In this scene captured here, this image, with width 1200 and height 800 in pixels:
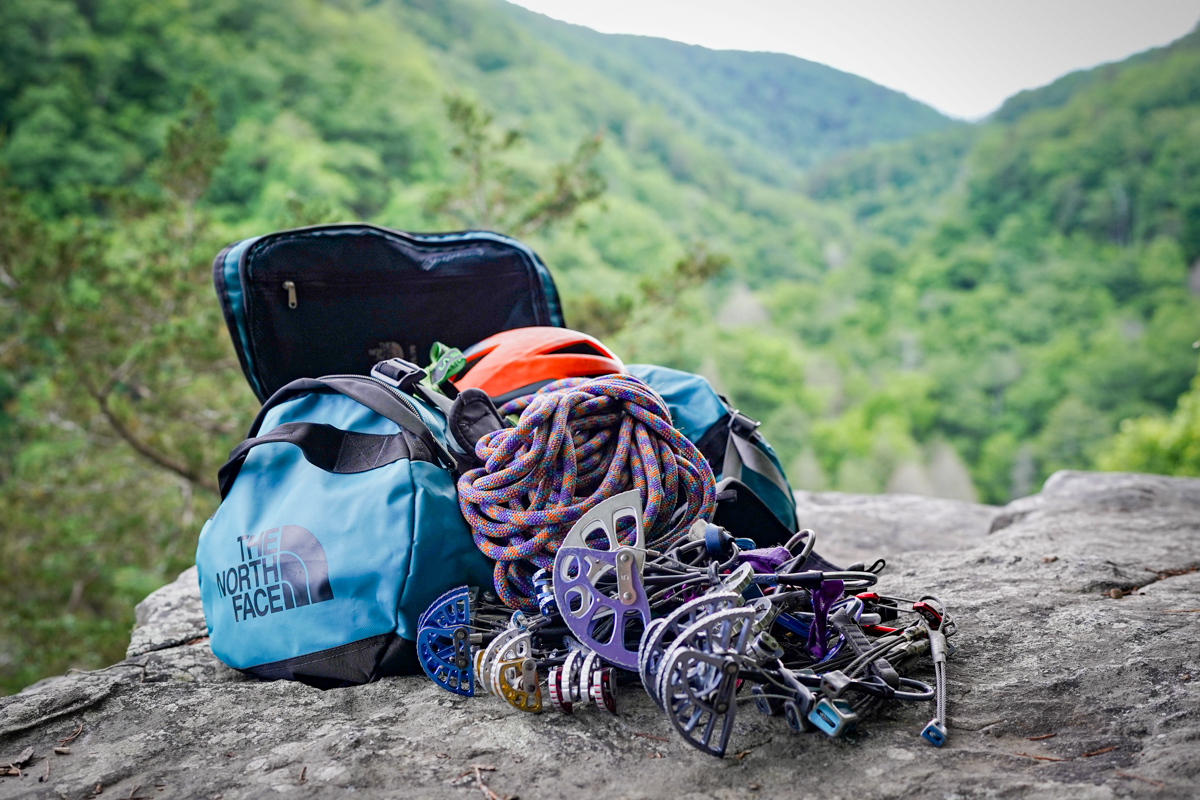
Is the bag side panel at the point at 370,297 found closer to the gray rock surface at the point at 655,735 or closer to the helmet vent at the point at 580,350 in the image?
the helmet vent at the point at 580,350

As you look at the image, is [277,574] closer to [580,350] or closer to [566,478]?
[566,478]

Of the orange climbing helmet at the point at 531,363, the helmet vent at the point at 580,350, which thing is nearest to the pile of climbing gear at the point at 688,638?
the orange climbing helmet at the point at 531,363

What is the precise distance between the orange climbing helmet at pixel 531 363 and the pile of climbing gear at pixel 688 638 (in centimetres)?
59

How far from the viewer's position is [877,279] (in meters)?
45.3

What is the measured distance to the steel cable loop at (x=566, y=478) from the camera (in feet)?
4.88

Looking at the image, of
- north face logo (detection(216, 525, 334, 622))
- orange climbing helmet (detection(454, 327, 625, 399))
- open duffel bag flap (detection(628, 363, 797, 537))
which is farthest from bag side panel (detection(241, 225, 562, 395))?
north face logo (detection(216, 525, 334, 622))

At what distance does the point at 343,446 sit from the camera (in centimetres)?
168

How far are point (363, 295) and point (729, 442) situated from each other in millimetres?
1168

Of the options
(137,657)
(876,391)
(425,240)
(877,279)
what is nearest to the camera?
(137,657)

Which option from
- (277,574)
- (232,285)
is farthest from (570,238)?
(277,574)

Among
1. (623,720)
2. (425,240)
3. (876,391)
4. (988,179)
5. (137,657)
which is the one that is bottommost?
(876,391)

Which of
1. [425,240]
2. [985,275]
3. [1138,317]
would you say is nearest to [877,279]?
[985,275]

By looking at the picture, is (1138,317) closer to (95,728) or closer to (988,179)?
(988,179)

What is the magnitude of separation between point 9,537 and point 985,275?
44.3 meters
